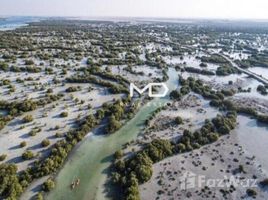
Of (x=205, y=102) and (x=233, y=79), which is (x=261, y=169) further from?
(x=233, y=79)

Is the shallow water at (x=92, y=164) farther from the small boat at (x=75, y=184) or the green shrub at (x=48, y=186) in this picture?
the green shrub at (x=48, y=186)

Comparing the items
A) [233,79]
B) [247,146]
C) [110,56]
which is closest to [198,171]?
[247,146]

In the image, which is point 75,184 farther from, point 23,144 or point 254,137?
point 254,137

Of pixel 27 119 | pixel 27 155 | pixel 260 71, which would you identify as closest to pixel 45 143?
pixel 27 155

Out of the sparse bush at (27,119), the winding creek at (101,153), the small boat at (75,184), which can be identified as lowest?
the winding creek at (101,153)

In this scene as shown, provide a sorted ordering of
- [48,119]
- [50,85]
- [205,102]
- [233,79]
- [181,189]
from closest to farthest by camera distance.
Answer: [181,189]
[48,119]
[205,102]
[50,85]
[233,79]

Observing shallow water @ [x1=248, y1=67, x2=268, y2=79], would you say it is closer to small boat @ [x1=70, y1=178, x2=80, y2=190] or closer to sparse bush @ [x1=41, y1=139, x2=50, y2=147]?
sparse bush @ [x1=41, y1=139, x2=50, y2=147]

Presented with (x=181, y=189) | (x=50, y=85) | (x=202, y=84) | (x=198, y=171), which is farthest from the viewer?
(x=202, y=84)

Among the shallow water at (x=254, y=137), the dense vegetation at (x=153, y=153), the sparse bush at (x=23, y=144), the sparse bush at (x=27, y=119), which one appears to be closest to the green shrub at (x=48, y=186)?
the dense vegetation at (x=153, y=153)
